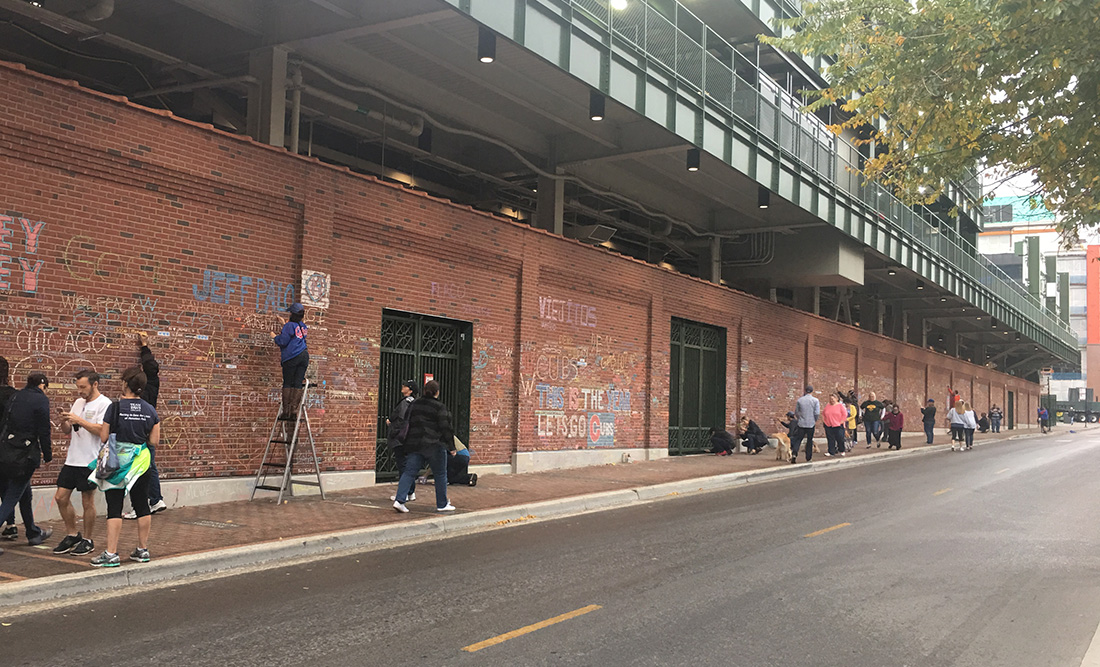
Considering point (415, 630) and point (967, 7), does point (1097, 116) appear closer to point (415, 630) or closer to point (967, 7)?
point (967, 7)

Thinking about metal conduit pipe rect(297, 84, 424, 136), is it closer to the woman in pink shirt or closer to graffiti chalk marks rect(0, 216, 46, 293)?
graffiti chalk marks rect(0, 216, 46, 293)

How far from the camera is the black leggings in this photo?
24.2 feet

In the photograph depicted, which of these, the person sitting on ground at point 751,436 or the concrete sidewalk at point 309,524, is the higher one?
the person sitting on ground at point 751,436

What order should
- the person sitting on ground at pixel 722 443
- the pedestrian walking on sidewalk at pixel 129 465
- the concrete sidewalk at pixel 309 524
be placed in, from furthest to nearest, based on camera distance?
the person sitting on ground at pixel 722 443, the pedestrian walking on sidewalk at pixel 129 465, the concrete sidewalk at pixel 309 524

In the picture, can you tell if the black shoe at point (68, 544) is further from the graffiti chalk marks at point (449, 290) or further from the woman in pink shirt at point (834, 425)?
the woman in pink shirt at point (834, 425)

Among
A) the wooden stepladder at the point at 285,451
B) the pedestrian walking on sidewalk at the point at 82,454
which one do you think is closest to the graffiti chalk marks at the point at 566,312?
the wooden stepladder at the point at 285,451

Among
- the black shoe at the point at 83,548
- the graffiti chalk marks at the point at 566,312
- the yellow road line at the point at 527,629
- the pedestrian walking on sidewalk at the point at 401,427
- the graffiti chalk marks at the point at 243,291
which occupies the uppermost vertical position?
the graffiti chalk marks at the point at 566,312

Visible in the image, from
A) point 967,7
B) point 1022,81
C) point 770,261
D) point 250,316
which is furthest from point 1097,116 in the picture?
point 770,261

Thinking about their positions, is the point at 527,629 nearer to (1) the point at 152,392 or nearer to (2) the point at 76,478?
(2) the point at 76,478

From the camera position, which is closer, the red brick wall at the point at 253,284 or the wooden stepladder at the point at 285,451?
the red brick wall at the point at 253,284

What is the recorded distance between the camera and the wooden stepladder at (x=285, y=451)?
37.5 ft

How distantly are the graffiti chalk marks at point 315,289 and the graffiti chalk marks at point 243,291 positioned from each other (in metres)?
0.20

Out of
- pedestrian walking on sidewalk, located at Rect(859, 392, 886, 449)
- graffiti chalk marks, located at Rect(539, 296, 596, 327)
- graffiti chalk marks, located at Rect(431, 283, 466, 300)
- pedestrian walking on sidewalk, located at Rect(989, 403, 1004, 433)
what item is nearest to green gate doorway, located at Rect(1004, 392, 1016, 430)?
pedestrian walking on sidewalk, located at Rect(989, 403, 1004, 433)

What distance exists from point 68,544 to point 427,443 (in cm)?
424
